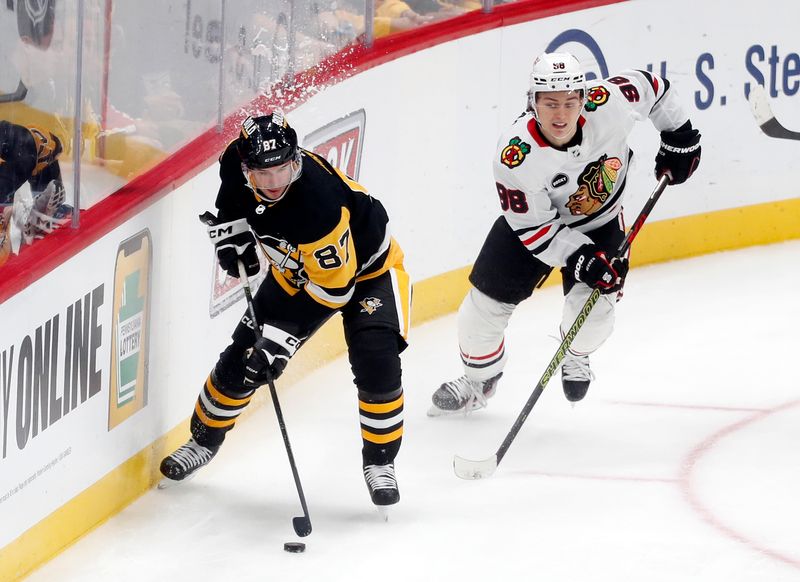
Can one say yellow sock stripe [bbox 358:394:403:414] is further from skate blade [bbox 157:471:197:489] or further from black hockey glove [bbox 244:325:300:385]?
skate blade [bbox 157:471:197:489]

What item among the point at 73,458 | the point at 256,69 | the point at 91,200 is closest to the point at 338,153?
the point at 256,69

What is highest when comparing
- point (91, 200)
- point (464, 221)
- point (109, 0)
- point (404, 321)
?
point (109, 0)

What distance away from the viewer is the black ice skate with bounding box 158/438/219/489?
3.71 metres

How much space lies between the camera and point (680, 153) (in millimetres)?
4137

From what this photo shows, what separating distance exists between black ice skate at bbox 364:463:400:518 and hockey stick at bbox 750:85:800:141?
3024mm

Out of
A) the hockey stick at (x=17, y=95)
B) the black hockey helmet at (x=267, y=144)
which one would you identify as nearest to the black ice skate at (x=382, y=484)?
the black hockey helmet at (x=267, y=144)

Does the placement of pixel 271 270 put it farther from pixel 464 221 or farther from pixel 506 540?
pixel 464 221

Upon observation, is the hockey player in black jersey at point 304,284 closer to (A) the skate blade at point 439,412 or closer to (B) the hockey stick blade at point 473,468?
(B) the hockey stick blade at point 473,468

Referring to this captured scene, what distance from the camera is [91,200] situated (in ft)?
11.4

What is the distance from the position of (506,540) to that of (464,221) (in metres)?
2.11

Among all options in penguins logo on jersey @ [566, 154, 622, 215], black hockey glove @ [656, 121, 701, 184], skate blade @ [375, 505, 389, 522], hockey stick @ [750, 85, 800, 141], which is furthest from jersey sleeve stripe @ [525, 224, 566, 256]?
hockey stick @ [750, 85, 800, 141]

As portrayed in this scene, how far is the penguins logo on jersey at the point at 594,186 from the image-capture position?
154 inches

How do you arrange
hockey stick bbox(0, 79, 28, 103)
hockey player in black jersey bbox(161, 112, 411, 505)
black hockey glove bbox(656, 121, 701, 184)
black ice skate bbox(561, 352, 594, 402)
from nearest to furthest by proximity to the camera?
hockey stick bbox(0, 79, 28, 103)
hockey player in black jersey bbox(161, 112, 411, 505)
black hockey glove bbox(656, 121, 701, 184)
black ice skate bbox(561, 352, 594, 402)

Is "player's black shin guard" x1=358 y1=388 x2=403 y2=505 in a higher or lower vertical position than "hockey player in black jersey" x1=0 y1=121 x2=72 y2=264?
lower
